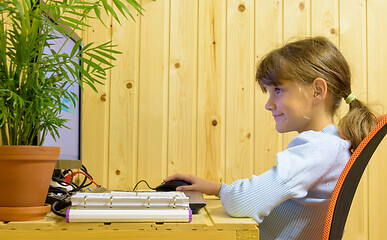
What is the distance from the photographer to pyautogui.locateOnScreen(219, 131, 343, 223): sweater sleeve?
96cm

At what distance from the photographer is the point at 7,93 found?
0.79 metres

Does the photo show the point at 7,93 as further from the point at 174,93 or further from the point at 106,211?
the point at 174,93

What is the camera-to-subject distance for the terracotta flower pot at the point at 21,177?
77 centimetres

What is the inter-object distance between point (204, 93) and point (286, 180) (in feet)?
3.54

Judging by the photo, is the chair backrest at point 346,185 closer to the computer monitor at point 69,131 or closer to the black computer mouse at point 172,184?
the black computer mouse at point 172,184

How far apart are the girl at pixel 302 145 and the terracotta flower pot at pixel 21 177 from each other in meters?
0.37

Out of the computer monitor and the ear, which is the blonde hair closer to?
the ear

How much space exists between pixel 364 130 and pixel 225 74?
99 centimetres

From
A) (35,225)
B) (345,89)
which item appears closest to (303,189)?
(345,89)

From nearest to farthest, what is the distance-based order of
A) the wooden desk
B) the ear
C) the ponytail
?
the wooden desk → the ponytail → the ear

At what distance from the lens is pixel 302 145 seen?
1.07 m

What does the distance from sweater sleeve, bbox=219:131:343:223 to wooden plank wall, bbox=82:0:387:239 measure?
3.08 feet

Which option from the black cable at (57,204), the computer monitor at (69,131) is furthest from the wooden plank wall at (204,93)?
the black cable at (57,204)

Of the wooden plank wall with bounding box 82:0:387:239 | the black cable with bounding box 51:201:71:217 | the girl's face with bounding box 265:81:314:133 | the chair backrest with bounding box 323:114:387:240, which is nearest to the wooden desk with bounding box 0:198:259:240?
the black cable with bounding box 51:201:71:217
